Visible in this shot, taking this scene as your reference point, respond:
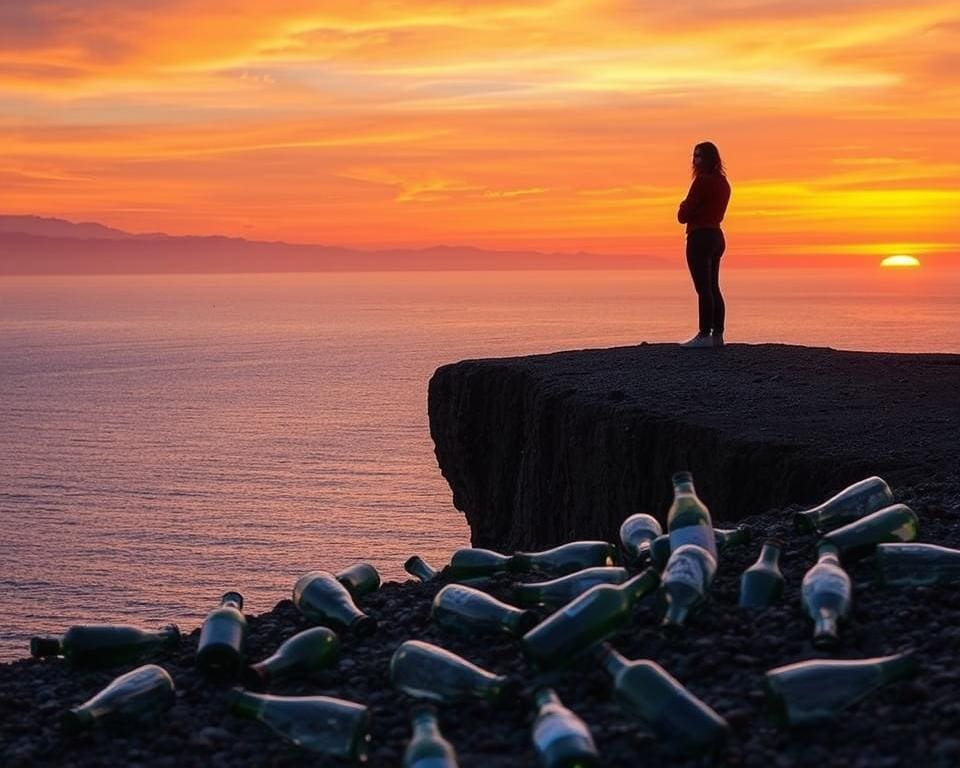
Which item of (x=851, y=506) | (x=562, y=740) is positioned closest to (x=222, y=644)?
(x=562, y=740)

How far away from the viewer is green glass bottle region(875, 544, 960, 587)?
5789 mm

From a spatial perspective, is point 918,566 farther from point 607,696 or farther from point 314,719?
point 314,719

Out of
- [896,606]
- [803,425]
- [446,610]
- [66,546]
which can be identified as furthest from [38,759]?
[66,546]

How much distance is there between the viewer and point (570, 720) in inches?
171

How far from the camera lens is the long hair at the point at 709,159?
17.0 m

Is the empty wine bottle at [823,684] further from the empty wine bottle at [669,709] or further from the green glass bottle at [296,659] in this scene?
the green glass bottle at [296,659]

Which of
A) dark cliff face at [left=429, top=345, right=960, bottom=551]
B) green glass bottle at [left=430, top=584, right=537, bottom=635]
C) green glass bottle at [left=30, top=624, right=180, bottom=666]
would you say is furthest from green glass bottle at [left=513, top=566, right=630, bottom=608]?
dark cliff face at [left=429, top=345, right=960, bottom=551]

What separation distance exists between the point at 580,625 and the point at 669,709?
79 centimetres

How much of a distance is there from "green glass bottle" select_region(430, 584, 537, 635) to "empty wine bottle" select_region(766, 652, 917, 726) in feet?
4.11

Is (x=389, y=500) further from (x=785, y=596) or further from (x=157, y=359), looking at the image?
(x=157, y=359)

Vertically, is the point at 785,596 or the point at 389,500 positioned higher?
the point at 785,596

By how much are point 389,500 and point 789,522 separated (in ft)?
155

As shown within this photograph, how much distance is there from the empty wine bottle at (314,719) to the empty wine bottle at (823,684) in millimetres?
1476

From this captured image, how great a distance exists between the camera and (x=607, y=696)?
15.7 ft
